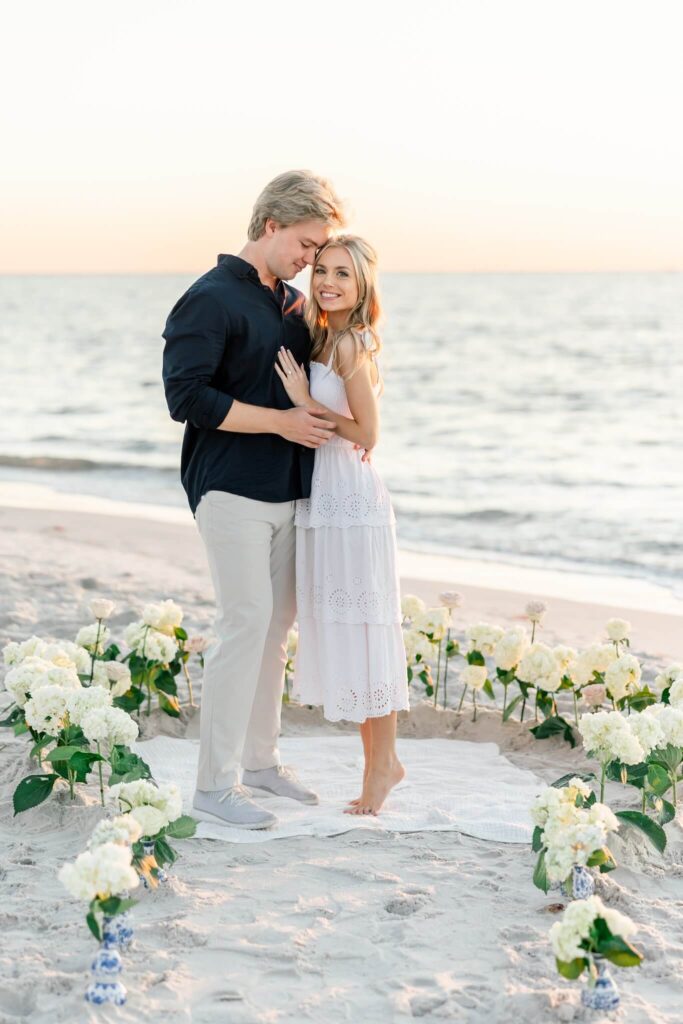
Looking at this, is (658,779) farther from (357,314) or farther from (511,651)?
(357,314)

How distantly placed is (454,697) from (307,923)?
2540 millimetres

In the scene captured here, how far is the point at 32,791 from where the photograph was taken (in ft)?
13.7

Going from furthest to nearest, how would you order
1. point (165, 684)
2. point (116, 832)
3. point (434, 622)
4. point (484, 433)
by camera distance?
point (484, 433) → point (434, 622) → point (165, 684) → point (116, 832)

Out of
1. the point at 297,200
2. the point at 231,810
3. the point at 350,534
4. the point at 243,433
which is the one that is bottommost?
the point at 231,810

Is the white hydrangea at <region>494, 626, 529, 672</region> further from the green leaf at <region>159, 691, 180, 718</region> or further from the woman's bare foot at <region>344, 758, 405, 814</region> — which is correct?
the green leaf at <region>159, 691, 180, 718</region>

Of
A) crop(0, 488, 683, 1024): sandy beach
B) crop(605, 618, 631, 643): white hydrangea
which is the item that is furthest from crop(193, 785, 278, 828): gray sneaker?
crop(605, 618, 631, 643): white hydrangea

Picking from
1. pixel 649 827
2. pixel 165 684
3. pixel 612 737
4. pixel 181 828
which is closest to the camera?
pixel 181 828

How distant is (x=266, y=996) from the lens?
9.77ft

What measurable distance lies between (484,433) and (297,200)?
1706cm

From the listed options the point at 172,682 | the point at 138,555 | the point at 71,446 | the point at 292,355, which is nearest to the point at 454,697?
the point at 172,682

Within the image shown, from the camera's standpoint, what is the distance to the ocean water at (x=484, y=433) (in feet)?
38.9

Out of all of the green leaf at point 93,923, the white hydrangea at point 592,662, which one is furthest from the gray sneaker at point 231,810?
the white hydrangea at point 592,662

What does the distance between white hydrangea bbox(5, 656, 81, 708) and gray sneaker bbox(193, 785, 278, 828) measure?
61cm

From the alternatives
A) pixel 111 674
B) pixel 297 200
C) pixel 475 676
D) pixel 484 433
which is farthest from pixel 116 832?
pixel 484 433
